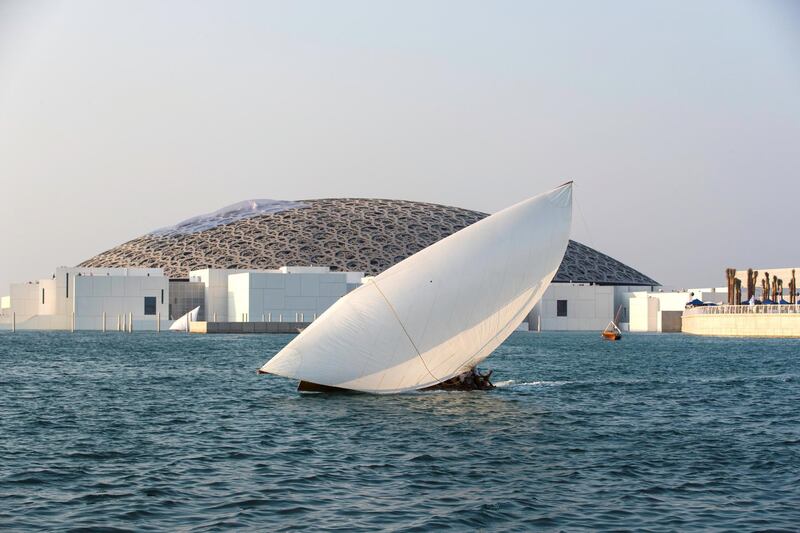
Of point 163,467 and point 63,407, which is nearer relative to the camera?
point 163,467

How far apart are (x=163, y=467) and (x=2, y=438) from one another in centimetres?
701

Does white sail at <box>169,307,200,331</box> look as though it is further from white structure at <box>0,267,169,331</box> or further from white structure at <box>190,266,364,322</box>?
white structure at <box>190,266,364,322</box>

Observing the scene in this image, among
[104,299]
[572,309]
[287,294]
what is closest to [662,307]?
[572,309]

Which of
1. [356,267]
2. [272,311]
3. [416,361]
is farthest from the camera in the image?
[356,267]

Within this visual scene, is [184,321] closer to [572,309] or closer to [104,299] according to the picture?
[104,299]

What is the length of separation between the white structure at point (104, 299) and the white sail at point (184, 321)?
1949mm

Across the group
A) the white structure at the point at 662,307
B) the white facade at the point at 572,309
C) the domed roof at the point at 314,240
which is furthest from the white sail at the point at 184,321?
the white structure at the point at 662,307

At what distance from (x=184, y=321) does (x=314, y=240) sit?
1295 inches

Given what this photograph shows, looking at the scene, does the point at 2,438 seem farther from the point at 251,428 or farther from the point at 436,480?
the point at 436,480

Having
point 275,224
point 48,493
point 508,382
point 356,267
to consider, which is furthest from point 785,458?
point 275,224

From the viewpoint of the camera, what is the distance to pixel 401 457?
23969 millimetres

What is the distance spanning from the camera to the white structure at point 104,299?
12812 centimetres

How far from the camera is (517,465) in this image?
23.0 meters

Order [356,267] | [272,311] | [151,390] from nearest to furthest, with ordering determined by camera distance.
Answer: [151,390], [272,311], [356,267]
